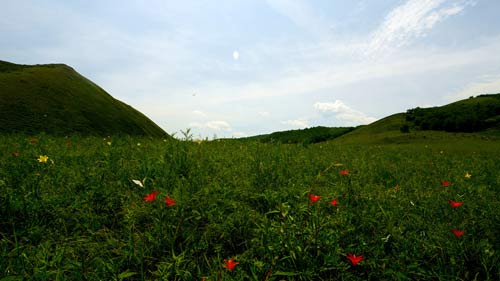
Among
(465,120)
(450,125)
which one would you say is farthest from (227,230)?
(465,120)

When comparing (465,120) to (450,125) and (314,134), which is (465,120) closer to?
(450,125)

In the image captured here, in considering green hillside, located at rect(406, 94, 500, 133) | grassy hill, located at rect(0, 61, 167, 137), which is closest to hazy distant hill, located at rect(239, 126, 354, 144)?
green hillside, located at rect(406, 94, 500, 133)

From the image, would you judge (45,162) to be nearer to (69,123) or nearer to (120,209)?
(120,209)

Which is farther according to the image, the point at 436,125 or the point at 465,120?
the point at 436,125

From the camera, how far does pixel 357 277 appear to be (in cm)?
215

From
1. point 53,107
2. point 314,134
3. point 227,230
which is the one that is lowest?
point 227,230

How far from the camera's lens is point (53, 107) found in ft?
129

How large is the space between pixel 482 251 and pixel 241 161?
397 cm

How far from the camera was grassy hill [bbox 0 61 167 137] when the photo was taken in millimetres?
32469

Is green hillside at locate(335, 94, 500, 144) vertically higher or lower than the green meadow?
higher

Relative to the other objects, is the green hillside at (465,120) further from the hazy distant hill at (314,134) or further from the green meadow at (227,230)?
the green meadow at (227,230)

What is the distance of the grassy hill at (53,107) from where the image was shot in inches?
1278

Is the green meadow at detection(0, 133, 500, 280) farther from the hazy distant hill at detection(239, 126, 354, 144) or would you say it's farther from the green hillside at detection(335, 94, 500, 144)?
the hazy distant hill at detection(239, 126, 354, 144)

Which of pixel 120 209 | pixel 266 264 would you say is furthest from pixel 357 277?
pixel 120 209
